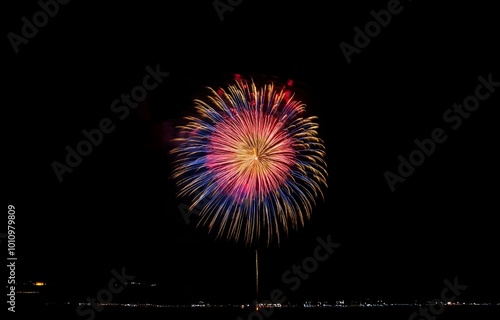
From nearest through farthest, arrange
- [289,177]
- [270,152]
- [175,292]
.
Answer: [270,152], [289,177], [175,292]

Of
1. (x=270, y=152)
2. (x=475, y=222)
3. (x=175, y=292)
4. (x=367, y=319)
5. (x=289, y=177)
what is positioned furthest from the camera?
(x=475, y=222)

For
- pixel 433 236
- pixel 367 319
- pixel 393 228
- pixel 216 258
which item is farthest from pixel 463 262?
pixel 216 258

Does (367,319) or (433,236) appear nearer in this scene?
(367,319)

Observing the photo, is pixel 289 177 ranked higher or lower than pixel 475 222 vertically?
higher

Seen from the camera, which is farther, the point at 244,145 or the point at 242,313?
the point at 242,313

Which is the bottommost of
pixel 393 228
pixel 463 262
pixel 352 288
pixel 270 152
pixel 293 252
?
pixel 463 262

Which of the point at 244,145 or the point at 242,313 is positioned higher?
the point at 244,145

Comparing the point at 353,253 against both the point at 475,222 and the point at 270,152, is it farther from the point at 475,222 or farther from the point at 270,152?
the point at 270,152
